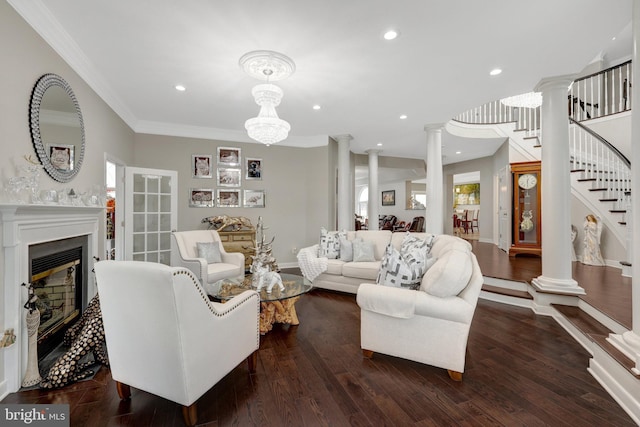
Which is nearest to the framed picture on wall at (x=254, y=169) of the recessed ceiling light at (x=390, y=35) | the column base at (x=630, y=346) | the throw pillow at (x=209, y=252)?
the throw pillow at (x=209, y=252)

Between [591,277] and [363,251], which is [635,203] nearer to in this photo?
[363,251]

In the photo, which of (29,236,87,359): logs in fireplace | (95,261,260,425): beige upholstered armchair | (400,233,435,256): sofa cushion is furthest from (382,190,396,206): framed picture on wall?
(95,261,260,425): beige upholstered armchair

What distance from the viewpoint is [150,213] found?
15.4 ft

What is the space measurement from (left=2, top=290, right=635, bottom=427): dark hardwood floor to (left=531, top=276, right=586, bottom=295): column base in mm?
895

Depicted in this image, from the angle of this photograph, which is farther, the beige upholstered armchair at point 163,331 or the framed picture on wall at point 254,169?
the framed picture on wall at point 254,169

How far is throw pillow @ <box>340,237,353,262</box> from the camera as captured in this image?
4.20 m

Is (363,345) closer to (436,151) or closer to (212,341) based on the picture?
(212,341)

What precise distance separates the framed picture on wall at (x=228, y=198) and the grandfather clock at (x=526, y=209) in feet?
19.6

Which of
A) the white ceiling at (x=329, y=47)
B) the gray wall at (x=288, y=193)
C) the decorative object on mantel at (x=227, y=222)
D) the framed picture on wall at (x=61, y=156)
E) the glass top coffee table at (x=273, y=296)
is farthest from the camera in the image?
the gray wall at (x=288, y=193)

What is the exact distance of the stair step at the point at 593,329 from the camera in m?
1.82

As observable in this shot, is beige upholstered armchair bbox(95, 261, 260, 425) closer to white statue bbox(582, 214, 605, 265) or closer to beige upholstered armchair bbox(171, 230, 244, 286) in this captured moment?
beige upholstered armchair bbox(171, 230, 244, 286)

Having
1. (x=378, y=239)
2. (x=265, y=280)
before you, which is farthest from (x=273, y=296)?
(x=378, y=239)

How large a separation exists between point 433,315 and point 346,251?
225 centimetres

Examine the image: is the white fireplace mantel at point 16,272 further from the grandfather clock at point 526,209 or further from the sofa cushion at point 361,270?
the grandfather clock at point 526,209
